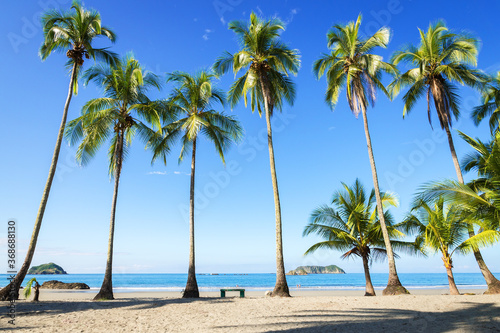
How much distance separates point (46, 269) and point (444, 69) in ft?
539

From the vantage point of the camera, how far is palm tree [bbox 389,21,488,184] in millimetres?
15930

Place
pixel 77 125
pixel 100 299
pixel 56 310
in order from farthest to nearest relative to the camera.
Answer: pixel 77 125, pixel 100 299, pixel 56 310

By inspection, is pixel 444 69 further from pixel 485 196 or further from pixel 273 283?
pixel 273 283

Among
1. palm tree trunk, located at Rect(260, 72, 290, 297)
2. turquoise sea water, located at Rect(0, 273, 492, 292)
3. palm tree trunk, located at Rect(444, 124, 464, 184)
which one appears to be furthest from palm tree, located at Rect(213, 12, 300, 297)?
turquoise sea water, located at Rect(0, 273, 492, 292)

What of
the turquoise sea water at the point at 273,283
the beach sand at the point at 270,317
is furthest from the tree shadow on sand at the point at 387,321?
the turquoise sea water at the point at 273,283

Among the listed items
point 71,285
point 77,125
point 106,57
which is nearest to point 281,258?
point 77,125

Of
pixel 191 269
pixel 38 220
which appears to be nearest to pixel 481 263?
pixel 191 269

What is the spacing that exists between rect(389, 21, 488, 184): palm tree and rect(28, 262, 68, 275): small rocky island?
153 metres

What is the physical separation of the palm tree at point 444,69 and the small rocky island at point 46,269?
153131 mm

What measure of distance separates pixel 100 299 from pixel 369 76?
16.7 metres

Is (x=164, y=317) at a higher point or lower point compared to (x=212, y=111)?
lower

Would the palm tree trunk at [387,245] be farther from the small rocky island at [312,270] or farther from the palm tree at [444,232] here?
the small rocky island at [312,270]

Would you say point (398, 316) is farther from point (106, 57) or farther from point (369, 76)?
point (106, 57)

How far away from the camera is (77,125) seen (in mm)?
14523
